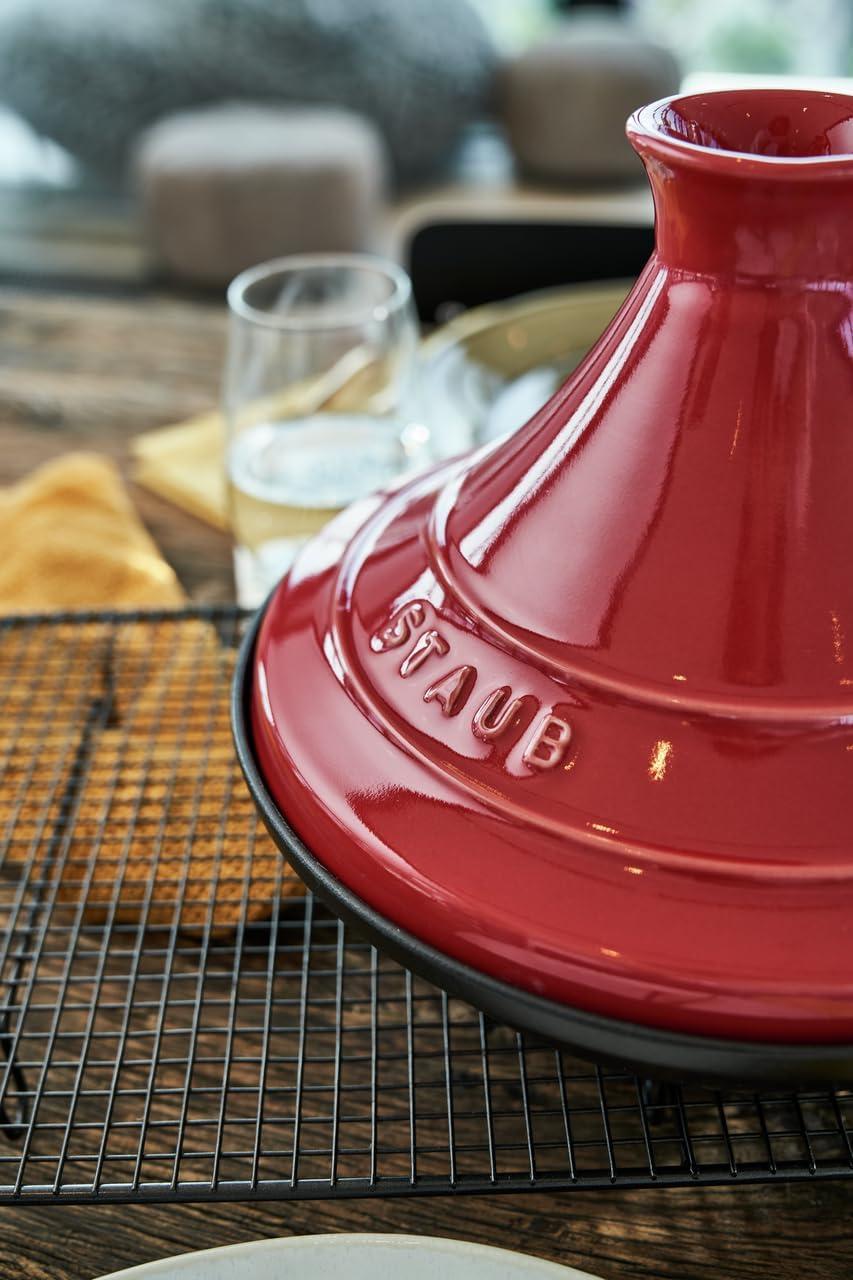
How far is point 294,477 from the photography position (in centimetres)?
66

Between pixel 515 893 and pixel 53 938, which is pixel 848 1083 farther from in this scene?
pixel 53 938

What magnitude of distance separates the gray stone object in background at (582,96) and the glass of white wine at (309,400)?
200 cm

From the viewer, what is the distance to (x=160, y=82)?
8.53 ft

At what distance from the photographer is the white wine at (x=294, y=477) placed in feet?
2.10

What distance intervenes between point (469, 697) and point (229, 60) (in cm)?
266

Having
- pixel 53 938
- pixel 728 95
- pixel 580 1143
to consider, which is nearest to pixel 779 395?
pixel 728 95

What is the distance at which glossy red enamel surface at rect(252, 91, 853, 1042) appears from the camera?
0.26 metres

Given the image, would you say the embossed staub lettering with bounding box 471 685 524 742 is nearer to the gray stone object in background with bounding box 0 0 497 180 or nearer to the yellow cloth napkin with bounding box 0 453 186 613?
the yellow cloth napkin with bounding box 0 453 186 613

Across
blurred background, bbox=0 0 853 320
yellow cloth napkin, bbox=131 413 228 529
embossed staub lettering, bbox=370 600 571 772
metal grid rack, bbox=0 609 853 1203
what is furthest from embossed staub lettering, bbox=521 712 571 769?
blurred background, bbox=0 0 853 320

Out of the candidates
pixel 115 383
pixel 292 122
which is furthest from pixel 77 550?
pixel 292 122

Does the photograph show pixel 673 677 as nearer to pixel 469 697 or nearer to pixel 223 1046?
pixel 469 697

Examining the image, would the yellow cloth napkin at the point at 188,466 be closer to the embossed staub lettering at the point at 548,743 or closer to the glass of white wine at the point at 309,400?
the glass of white wine at the point at 309,400

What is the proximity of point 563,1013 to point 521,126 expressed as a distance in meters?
2.68

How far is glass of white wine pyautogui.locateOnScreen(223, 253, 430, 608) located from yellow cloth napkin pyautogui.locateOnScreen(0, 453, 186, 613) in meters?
0.06
